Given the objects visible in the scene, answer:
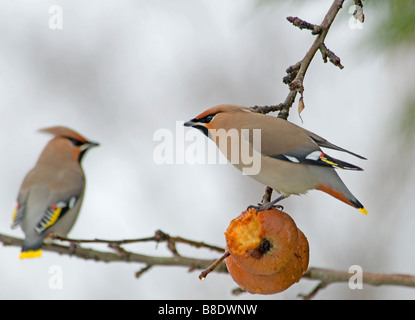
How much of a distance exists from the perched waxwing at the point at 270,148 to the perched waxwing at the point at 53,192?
42.7 inches

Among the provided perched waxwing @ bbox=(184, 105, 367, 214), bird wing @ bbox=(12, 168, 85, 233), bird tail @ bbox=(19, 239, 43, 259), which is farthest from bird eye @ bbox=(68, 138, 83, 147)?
perched waxwing @ bbox=(184, 105, 367, 214)

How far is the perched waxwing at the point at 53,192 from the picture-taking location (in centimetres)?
317

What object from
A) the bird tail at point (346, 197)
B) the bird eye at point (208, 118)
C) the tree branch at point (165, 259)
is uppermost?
the bird eye at point (208, 118)

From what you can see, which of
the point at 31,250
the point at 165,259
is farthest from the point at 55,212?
the point at 165,259

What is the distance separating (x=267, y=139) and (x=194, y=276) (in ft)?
10.1

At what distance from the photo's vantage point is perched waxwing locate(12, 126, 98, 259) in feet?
10.4

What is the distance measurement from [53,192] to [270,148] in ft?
4.44

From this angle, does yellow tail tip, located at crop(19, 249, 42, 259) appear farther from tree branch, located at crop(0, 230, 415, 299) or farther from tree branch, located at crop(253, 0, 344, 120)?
tree branch, located at crop(253, 0, 344, 120)

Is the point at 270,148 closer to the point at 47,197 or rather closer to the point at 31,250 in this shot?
the point at 31,250

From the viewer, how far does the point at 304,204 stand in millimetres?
5281

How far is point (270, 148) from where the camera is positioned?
2.38 meters

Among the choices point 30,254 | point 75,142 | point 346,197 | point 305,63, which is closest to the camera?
point 305,63

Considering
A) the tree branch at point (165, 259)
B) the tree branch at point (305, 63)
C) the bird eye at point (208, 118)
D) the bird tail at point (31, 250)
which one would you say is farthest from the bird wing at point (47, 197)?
the tree branch at point (305, 63)

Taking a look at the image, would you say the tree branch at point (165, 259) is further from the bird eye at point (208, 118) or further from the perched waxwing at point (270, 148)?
the bird eye at point (208, 118)
